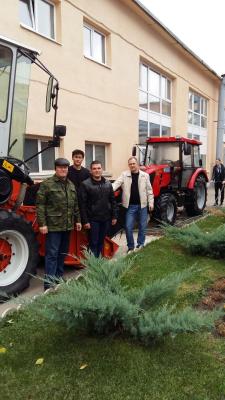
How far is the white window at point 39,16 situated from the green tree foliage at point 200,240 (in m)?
5.77

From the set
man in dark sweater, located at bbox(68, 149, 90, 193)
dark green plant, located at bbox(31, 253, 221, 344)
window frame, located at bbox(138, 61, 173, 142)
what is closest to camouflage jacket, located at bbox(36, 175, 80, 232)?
man in dark sweater, located at bbox(68, 149, 90, 193)

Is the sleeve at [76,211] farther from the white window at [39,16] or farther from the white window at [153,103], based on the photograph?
the white window at [153,103]

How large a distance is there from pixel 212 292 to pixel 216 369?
1.76 metres

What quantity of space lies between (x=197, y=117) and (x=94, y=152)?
10845 mm

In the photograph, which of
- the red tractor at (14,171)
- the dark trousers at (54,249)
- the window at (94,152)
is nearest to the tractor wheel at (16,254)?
the red tractor at (14,171)

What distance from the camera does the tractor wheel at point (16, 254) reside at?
14.5 feet

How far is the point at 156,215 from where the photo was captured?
8.83 metres

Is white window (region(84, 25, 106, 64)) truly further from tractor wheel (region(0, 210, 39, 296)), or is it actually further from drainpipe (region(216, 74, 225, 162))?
drainpipe (region(216, 74, 225, 162))

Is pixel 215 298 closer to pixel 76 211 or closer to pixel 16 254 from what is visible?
pixel 76 211

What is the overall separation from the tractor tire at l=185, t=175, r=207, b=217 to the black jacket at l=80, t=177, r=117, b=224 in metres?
5.80

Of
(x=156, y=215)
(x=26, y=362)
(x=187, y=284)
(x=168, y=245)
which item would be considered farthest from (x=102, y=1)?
(x=26, y=362)

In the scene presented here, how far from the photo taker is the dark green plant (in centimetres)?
288

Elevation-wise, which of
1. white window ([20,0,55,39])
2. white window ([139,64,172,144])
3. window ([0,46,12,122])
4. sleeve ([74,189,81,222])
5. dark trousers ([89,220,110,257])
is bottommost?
dark trousers ([89,220,110,257])

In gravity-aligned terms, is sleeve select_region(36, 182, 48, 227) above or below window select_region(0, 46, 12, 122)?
below
